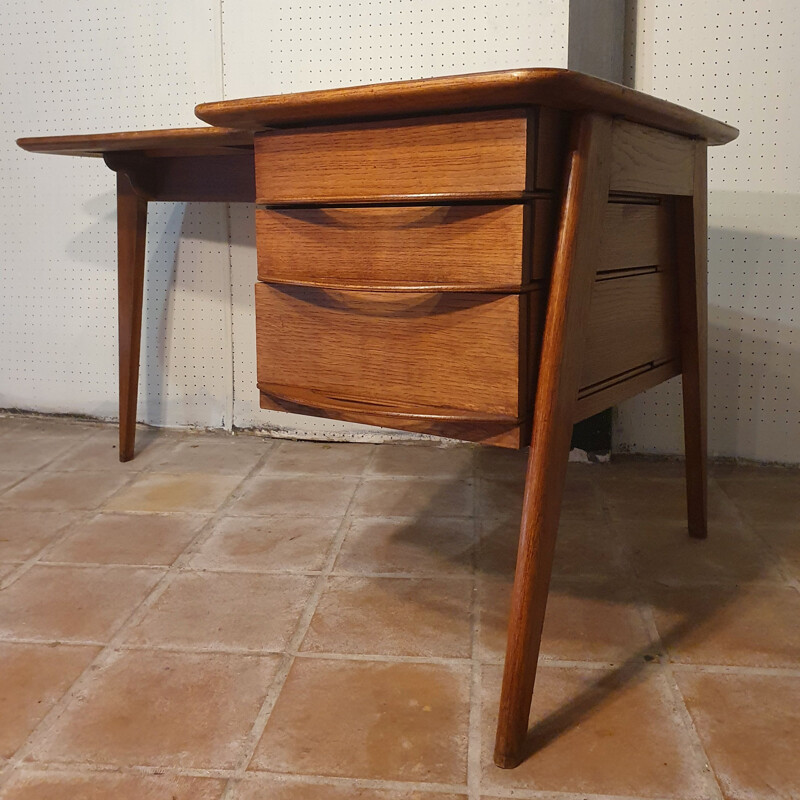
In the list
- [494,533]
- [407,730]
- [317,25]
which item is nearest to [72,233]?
[317,25]

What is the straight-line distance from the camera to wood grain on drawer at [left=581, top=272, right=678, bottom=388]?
1.17 metres

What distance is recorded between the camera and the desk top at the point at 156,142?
168 centimetres

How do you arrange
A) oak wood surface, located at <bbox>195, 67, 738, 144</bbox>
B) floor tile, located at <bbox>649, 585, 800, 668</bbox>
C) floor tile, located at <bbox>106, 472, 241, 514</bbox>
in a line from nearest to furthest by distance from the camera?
oak wood surface, located at <bbox>195, 67, 738, 144</bbox>
floor tile, located at <bbox>649, 585, 800, 668</bbox>
floor tile, located at <bbox>106, 472, 241, 514</bbox>

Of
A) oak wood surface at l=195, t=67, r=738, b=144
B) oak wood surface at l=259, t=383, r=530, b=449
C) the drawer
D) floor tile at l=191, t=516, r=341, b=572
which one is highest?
oak wood surface at l=195, t=67, r=738, b=144

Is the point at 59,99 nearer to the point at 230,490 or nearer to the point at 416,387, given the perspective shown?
the point at 230,490

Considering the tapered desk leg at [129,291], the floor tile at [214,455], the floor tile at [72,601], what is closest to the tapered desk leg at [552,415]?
the floor tile at [72,601]

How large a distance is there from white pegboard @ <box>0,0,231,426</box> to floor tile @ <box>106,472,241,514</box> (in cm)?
43

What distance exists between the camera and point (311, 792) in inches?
38.5

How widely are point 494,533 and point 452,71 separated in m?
1.20

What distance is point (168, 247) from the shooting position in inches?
98.7

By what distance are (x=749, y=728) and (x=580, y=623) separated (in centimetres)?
33

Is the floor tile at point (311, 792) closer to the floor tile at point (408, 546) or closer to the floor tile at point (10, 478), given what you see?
the floor tile at point (408, 546)

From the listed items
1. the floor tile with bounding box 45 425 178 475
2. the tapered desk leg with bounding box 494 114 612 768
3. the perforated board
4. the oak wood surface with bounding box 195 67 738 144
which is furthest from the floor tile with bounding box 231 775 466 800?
the perforated board

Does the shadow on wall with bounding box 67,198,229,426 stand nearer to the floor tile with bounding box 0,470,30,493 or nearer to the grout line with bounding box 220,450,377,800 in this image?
the floor tile with bounding box 0,470,30,493
